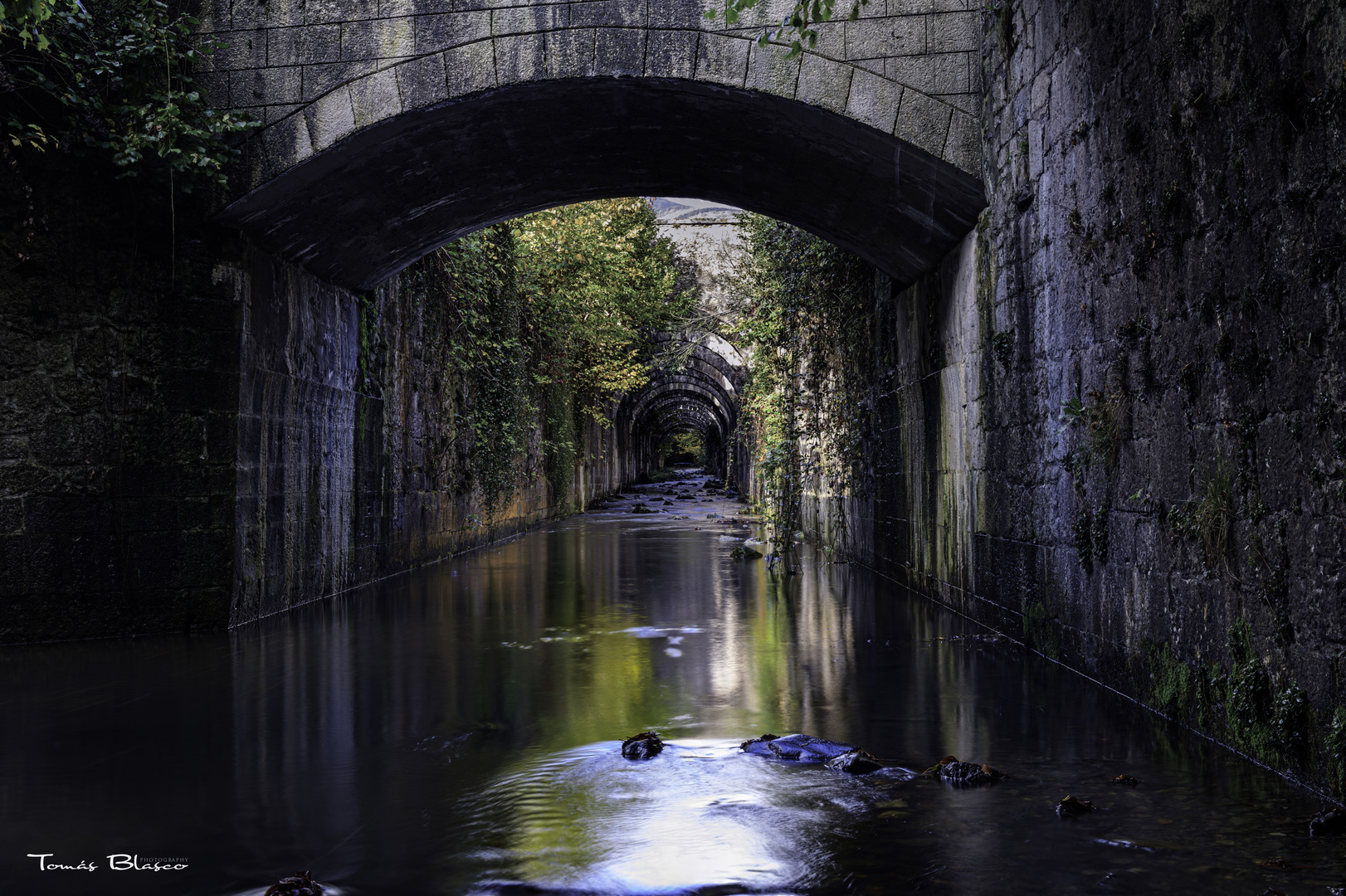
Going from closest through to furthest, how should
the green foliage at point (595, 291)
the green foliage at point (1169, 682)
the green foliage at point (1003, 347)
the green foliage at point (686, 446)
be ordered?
the green foliage at point (1169, 682) < the green foliage at point (1003, 347) < the green foliage at point (595, 291) < the green foliage at point (686, 446)

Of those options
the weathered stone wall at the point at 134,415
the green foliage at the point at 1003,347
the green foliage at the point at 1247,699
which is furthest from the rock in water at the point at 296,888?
the green foliage at the point at 1003,347

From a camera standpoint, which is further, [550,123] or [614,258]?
[614,258]

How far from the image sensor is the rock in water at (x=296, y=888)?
8.16ft

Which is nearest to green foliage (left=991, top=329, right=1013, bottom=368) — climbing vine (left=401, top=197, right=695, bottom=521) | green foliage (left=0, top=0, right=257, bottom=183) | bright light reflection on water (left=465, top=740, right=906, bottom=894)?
bright light reflection on water (left=465, top=740, right=906, bottom=894)

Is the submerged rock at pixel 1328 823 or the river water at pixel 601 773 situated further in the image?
the submerged rock at pixel 1328 823

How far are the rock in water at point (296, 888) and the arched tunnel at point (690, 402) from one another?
499 inches

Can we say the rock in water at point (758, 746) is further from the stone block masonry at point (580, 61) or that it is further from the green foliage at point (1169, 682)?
the stone block masonry at point (580, 61)

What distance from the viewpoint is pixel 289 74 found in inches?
267

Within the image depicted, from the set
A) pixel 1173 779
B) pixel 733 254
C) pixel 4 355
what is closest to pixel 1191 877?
pixel 1173 779

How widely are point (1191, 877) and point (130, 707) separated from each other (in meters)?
4.24

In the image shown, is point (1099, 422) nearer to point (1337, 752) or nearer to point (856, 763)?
point (1337, 752)

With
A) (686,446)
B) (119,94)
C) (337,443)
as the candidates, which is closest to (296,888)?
(119,94)

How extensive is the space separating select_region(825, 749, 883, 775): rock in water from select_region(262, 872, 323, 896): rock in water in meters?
1.79

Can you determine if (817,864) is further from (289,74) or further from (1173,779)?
(289,74)
